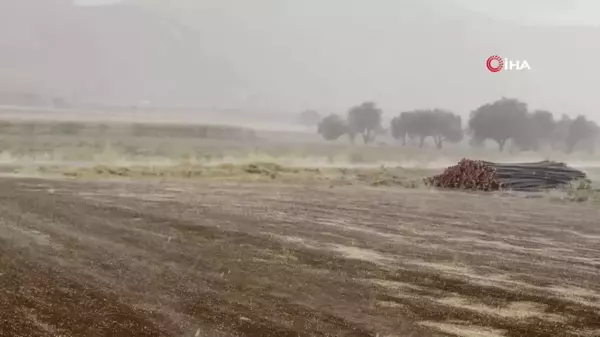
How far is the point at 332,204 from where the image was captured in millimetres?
2049

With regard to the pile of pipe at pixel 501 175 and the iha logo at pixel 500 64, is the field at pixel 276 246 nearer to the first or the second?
the pile of pipe at pixel 501 175

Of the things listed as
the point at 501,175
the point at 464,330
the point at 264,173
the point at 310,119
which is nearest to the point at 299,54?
the point at 310,119

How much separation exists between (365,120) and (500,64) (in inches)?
20.4

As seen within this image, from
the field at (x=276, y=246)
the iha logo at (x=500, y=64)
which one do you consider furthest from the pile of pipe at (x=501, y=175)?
the iha logo at (x=500, y=64)

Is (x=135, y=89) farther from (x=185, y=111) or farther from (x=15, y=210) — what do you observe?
(x=15, y=210)

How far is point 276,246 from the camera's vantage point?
1896mm

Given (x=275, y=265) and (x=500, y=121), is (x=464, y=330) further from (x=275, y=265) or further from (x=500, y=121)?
(x=500, y=121)

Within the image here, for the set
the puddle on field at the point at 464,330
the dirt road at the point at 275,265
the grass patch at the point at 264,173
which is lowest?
the puddle on field at the point at 464,330

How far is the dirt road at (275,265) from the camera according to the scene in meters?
1.73

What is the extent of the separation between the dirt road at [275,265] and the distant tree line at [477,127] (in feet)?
0.74

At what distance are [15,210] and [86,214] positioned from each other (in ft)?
0.68

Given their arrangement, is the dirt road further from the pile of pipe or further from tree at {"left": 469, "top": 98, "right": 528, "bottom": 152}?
tree at {"left": 469, "top": 98, "right": 528, "bottom": 152}

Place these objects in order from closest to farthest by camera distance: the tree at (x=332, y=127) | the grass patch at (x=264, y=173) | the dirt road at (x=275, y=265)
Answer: the dirt road at (x=275, y=265)
the grass patch at (x=264, y=173)
the tree at (x=332, y=127)

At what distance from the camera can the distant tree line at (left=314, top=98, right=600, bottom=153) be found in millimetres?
2119
